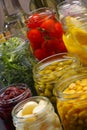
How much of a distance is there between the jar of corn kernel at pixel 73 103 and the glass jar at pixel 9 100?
98 millimetres

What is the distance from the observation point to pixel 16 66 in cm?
74

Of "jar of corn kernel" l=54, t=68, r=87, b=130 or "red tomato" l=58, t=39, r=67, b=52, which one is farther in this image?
"red tomato" l=58, t=39, r=67, b=52

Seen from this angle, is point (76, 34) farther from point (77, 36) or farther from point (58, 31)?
point (58, 31)

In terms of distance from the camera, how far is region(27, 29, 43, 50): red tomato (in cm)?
77

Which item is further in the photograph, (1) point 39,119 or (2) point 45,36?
(2) point 45,36

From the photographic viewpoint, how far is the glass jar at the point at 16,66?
0.74m

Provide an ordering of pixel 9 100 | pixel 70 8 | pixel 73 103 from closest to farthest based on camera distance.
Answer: pixel 73 103 < pixel 9 100 < pixel 70 8

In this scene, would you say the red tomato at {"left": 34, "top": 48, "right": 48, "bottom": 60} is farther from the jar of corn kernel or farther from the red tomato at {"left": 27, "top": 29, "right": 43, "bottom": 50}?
the jar of corn kernel

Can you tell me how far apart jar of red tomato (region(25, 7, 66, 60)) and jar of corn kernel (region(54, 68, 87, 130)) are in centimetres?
21

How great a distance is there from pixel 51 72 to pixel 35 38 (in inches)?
6.1

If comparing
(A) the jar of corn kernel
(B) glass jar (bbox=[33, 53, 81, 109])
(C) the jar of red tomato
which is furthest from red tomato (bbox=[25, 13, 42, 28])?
(A) the jar of corn kernel

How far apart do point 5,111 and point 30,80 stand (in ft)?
0.41

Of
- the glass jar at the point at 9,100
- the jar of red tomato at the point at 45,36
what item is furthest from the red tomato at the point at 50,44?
the glass jar at the point at 9,100

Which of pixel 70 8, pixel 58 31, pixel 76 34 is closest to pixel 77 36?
pixel 76 34
